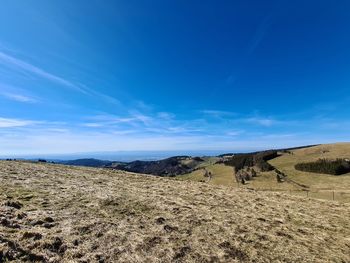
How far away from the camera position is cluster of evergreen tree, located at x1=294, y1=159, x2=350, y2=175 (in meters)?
75.6

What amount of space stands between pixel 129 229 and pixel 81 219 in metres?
3.39

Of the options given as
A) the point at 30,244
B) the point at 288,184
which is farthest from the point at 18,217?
the point at 288,184

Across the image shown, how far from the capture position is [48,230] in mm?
13992

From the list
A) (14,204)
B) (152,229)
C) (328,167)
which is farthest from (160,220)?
(328,167)

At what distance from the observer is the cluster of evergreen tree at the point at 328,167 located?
75.6m

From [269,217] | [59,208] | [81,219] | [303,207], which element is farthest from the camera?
[303,207]

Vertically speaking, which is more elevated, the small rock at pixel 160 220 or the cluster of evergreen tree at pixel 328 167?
the cluster of evergreen tree at pixel 328 167

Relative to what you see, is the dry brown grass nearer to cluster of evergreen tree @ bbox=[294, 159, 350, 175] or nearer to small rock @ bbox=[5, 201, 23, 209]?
small rock @ bbox=[5, 201, 23, 209]

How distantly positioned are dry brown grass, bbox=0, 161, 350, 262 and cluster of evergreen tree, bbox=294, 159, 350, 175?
2357 inches

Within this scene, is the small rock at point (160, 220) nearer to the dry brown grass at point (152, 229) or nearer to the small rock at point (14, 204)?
the dry brown grass at point (152, 229)

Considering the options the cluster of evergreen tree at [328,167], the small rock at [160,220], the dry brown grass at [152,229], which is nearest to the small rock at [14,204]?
the dry brown grass at [152,229]

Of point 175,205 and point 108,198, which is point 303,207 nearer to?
point 175,205

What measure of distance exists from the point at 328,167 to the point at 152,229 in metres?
80.3

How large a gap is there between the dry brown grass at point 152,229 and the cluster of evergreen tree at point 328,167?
59.9 meters
